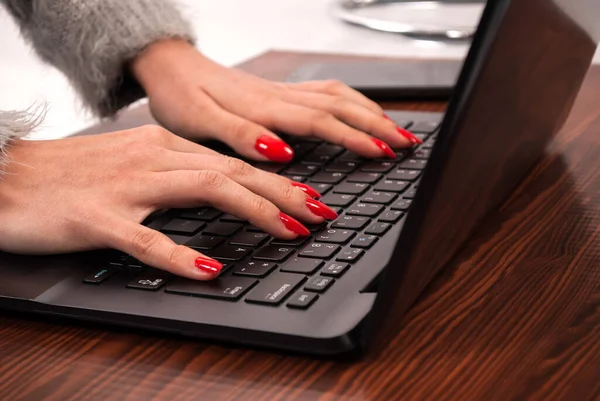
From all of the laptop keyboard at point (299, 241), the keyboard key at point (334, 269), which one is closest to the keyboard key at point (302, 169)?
the laptop keyboard at point (299, 241)

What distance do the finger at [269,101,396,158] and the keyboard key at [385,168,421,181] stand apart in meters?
0.04

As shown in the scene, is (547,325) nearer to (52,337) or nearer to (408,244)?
(408,244)

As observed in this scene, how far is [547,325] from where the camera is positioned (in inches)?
19.1

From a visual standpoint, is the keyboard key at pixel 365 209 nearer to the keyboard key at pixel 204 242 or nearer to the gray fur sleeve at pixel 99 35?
the keyboard key at pixel 204 242

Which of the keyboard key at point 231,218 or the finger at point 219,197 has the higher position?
the finger at point 219,197

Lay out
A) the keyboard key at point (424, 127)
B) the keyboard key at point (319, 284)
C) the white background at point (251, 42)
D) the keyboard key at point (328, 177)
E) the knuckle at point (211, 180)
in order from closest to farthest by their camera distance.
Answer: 1. the keyboard key at point (319, 284)
2. the knuckle at point (211, 180)
3. the keyboard key at point (328, 177)
4. the keyboard key at point (424, 127)
5. the white background at point (251, 42)

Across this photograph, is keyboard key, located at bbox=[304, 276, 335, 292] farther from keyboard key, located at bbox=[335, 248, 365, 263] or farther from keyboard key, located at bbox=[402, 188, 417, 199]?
keyboard key, located at bbox=[402, 188, 417, 199]

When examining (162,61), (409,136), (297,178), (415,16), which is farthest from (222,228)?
(415,16)

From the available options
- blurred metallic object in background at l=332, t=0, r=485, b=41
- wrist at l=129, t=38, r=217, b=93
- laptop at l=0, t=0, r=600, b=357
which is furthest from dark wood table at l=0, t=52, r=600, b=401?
blurred metallic object in background at l=332, t=0, r=485, b=41

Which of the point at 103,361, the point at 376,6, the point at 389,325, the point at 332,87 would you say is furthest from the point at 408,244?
the point at 376,6

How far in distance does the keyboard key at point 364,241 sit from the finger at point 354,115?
21cm

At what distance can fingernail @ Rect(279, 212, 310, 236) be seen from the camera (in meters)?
0.57

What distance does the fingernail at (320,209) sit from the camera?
60 centimetres

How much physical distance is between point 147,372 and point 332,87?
47cm
